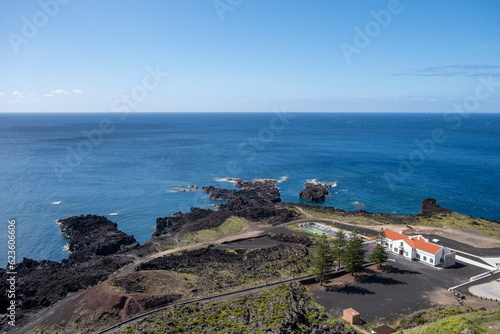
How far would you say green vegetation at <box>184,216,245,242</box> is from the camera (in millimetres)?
60094

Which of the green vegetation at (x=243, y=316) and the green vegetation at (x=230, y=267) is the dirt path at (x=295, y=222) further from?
the green vegetation at (x=243, y=316)

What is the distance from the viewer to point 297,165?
129 m

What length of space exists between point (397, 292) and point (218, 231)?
34.2 meters

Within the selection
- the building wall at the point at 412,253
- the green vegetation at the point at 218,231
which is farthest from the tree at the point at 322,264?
the green vegetation at the point at 218,231

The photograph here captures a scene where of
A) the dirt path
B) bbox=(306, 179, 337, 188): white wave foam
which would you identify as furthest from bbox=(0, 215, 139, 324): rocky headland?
bbox=(306, 179, 337, 188): white wave foam

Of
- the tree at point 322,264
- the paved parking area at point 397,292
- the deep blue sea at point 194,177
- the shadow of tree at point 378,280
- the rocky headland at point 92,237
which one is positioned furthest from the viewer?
the deep blue sea at point 194,177

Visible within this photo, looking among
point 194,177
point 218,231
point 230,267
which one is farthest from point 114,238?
point 194,177

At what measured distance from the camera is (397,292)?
3838 centimetres

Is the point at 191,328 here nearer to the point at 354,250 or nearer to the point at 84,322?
the point at 84,322

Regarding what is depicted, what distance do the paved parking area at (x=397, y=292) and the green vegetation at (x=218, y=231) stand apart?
25053 millimetres

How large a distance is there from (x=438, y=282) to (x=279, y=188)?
2390 inches

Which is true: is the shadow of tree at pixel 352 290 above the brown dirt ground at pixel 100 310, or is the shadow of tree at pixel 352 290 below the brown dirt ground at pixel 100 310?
below

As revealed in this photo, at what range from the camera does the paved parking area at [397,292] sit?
35156mm

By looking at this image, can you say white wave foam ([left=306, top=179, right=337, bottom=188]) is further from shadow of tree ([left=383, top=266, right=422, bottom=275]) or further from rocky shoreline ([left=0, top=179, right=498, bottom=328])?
shadow of tree ([left=383, top=266, right=422, bottom=275])
